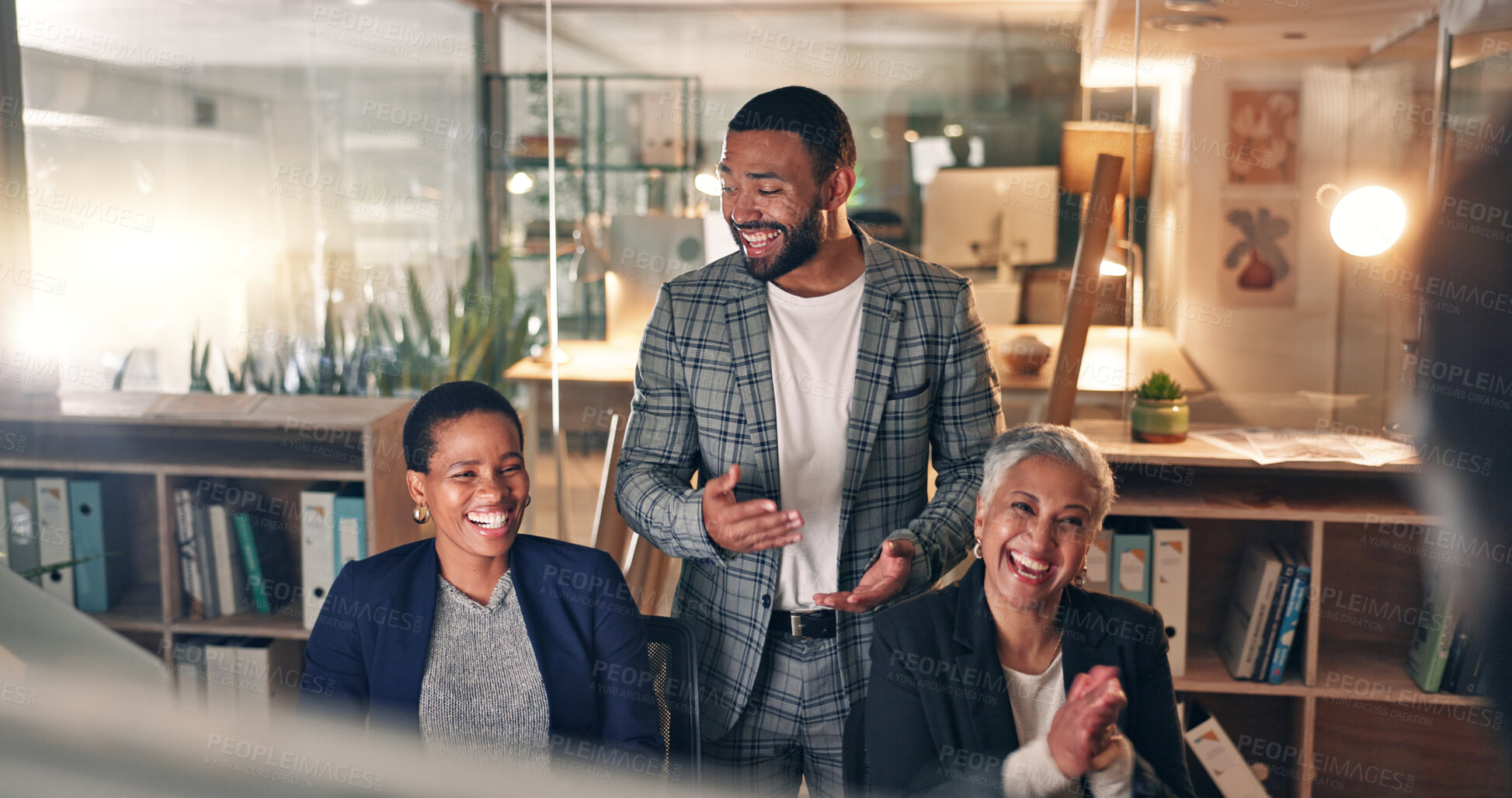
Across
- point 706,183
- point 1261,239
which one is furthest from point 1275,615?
point 706,183

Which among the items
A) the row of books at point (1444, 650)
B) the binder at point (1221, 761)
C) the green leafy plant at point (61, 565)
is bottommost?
the binder at point (1221, 761)

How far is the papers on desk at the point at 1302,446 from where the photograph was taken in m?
2.54

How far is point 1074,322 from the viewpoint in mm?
2797

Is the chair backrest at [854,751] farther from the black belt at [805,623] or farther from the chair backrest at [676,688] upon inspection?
the chair backrest at [676,688]

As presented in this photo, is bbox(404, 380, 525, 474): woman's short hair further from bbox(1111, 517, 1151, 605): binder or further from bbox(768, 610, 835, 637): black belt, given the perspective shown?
bbox(1111, 517, 1151, 605): binder

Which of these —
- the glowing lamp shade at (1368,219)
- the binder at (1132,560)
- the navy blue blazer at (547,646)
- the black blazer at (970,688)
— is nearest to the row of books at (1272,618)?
the binder at (1132,560)

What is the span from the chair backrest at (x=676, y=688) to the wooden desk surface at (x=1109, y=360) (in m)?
2.08

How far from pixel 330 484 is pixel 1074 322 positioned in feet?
6.64

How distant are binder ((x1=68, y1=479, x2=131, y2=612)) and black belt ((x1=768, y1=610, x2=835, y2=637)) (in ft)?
6.79

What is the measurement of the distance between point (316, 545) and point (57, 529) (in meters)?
0.73

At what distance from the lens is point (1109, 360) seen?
3.72 meters

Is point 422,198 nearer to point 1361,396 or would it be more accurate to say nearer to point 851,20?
point 851,20

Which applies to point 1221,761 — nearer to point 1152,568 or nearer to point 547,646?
point 1152,568

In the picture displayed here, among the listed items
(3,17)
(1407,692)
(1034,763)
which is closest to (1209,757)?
(1407,692)
